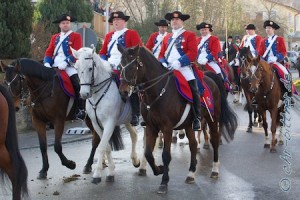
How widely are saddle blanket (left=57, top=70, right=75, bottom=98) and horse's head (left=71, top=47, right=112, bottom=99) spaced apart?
2.98 feet

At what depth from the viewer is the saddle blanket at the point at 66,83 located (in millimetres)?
9531

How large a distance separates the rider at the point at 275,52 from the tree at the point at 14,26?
7.64 meters

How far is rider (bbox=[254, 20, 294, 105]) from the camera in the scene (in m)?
12.5

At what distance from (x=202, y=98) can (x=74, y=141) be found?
5.12m

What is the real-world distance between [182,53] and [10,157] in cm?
363

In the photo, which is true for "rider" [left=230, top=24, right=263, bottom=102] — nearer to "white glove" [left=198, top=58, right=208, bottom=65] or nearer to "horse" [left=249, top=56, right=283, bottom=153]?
"white glove" [left=198, top=58, right=208, bottom=65]

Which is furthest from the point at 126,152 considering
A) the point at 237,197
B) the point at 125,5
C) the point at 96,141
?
the point at 125,5

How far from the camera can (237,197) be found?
7.80m

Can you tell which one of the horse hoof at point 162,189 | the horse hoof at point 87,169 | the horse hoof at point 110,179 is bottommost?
the horse hoof at point 87,169

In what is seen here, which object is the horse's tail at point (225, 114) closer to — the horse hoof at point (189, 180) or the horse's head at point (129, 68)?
the horse hoof at point (189, 180)

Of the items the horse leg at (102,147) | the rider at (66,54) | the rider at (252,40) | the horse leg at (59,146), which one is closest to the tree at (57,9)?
the rider at (252,40)

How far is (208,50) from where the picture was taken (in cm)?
1380

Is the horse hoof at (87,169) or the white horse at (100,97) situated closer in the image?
the white horse at (100,97)

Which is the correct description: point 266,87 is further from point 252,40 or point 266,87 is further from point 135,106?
point 135,106
